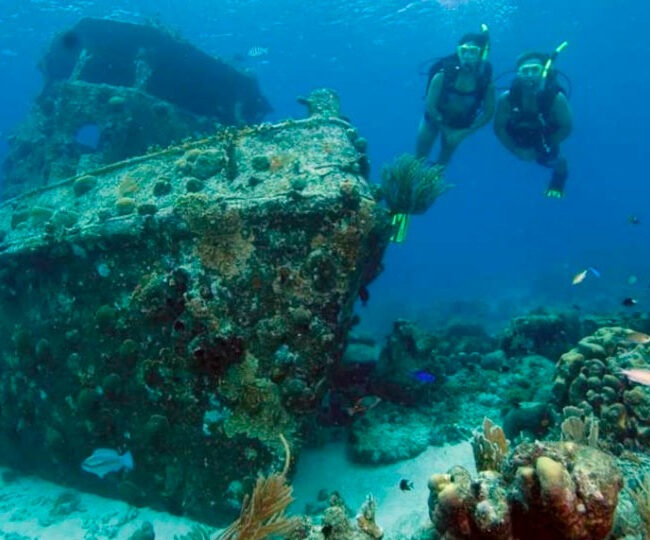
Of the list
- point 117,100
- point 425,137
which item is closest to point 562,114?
point 425,137

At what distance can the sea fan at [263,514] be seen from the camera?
127 inches

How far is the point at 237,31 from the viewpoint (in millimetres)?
37219

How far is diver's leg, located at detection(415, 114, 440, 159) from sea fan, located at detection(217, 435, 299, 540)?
10.00m

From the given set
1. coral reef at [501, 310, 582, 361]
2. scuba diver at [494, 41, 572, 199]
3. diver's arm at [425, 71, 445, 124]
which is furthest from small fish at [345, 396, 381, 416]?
diver's arm at [425, 71, 445, 124]

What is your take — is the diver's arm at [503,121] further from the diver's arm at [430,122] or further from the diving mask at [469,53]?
the diver's arm at [430,122]

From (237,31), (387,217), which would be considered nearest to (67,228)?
(387,217)

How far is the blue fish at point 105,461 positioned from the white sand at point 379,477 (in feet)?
6.95

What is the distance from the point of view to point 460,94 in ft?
37.0

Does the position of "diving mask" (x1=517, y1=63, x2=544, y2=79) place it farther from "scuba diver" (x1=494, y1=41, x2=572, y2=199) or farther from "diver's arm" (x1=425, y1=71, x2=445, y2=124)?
"diver's arm" (x1=425, y1=71, x2=445, y2=124)

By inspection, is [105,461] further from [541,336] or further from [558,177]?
[558,177]

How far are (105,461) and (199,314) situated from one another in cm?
207

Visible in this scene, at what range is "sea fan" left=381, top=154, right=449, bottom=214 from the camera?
7.33 metres

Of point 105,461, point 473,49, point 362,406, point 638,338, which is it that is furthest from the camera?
point 473,49

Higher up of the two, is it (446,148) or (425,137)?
(425,137)
